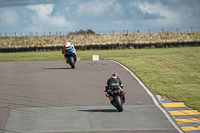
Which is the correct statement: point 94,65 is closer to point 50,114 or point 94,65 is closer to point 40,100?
point 40,100

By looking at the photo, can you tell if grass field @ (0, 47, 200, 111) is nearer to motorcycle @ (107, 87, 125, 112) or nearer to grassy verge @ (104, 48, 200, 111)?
grassy verge @ (104, 48, 200, 111)

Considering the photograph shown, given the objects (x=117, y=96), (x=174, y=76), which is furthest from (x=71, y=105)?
(x=174, y=76)

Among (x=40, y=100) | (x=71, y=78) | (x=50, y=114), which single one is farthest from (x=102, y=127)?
(x=71, y=78)

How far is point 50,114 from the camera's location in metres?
11.0

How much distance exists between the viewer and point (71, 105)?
12.4 meters

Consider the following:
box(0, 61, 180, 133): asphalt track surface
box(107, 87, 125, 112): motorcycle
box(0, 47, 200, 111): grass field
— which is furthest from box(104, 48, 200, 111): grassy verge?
box(107, 87, 125, 112): motorcycle

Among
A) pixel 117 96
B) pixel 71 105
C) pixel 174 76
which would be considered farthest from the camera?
pixel 174 76

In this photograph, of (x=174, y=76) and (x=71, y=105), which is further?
(x=174, y=76)

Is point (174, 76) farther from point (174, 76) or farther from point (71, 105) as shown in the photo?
point (71, 105)

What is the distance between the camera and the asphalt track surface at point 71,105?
9.64m

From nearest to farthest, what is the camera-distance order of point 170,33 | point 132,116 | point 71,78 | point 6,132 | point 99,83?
point 6,132, point 132,116, point 99,83, point 71,78, point 170,33

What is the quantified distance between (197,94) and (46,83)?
767 cm

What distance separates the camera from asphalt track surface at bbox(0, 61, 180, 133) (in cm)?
964

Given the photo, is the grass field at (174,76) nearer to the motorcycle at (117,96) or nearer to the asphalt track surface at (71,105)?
the asphalt track surface at (71,105)
